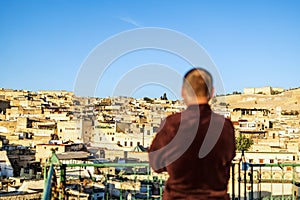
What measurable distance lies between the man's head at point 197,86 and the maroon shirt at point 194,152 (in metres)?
0.04

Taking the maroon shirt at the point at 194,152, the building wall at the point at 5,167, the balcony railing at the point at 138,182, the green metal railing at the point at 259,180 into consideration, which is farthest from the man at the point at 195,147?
the building wall at the point at 5,167

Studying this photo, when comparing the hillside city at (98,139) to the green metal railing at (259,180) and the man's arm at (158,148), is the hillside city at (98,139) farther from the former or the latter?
the man's arm at (158,148)

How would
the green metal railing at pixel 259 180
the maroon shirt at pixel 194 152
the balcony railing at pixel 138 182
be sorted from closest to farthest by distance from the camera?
the maroon shirt at pixel 194 152 → the balcony railing at pixel 138 182 → the green metal railing at pixel 259 180

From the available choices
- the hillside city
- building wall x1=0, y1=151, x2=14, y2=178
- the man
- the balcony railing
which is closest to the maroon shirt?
the man

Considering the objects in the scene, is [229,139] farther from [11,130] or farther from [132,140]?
[11,130]

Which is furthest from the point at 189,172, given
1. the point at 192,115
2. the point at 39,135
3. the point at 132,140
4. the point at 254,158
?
the point at 39,135

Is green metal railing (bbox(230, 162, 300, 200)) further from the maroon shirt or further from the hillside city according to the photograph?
the hillside city

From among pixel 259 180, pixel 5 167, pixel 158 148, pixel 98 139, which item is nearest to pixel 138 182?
pixel 259 180

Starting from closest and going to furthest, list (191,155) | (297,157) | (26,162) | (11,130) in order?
(191,155) < (297,157) < (26,162) < (11,130)

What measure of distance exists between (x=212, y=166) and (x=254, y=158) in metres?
18.9

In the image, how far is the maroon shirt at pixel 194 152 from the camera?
226 centimetres

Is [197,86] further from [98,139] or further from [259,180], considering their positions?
[98,139]

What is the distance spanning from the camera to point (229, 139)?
7.79 feet

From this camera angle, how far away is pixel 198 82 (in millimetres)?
2297
